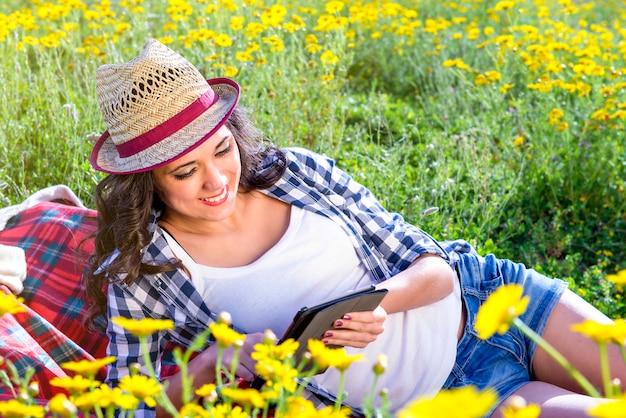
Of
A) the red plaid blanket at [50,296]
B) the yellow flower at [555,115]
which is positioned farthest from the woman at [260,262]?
the yellow flower at [555,115]

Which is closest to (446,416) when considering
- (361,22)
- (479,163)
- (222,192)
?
(222,192)

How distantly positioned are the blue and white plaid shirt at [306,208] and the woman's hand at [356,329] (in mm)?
193

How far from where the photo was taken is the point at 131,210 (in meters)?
2.05

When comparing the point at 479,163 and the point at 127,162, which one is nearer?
the point at 127,162

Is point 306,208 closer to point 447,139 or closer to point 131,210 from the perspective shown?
point 131,210

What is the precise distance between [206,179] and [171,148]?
0.35 ft

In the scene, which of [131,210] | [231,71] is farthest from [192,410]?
[231,71]

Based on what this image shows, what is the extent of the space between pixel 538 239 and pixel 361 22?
259cm

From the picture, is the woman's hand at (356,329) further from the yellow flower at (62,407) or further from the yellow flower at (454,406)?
the yellow flower at (454,406)

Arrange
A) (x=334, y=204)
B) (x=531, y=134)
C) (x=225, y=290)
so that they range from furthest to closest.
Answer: (x=531, y=134) → (x=334, y=204) → (x=225, y=290)

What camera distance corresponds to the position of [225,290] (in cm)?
204

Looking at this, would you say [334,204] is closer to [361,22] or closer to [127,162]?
[127,162]

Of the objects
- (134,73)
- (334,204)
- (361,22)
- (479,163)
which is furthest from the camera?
(361,22)

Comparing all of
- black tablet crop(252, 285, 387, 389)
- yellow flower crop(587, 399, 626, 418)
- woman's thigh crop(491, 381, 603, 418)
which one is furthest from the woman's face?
yellow flower crop(587, 399, 626, 418)
